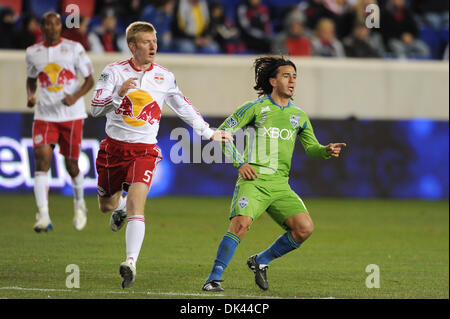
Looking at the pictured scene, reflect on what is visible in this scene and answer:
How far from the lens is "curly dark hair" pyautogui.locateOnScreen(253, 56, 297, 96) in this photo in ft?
24.5

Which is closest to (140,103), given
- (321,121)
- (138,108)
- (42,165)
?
(138,108)

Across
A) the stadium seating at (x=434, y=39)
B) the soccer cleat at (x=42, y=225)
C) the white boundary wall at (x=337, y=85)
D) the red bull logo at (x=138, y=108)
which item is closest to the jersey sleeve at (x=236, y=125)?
the red bull logo at (x=138, y=108)

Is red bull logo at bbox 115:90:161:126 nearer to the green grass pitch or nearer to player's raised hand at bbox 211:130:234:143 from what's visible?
player's raised hand at bbox 211:130:234:143

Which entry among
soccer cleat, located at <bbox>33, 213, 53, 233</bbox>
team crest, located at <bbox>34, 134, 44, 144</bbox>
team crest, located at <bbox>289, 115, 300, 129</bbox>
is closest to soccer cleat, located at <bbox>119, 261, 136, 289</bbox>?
team crest, located at <bbox>289, 115, 300, 129</bbox>

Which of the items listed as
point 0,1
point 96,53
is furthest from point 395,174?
point 0,1

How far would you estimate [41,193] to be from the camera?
33.1ft

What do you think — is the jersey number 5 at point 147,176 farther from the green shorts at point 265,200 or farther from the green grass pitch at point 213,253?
the green grass pitch at point 213,253

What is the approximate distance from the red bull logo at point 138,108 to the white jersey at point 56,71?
10.3 feet

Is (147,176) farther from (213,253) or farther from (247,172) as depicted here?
(213,253)

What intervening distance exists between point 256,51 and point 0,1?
482cm

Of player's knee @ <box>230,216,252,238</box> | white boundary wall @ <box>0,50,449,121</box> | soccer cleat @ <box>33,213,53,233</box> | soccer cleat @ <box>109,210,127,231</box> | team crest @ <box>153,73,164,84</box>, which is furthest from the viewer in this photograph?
white boundary wall @ <box>0,50,449,121</box>

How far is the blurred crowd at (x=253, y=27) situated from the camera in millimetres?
16328

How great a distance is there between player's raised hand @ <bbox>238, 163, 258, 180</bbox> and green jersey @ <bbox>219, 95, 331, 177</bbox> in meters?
0.07

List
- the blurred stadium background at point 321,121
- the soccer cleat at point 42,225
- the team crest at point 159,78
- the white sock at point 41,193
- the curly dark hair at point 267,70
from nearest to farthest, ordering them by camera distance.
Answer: the team crest at point 159,78 → the curly dark hair at point 267,70 → the soccer cleat at point 42,225 → the white sock at point 41,193 → the blurred stadium background at point 321,121
